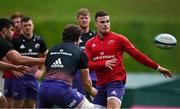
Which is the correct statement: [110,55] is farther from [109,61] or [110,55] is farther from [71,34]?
[71,34]

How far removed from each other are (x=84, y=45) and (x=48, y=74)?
11.8 feet

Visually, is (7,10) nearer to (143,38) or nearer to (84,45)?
(143,38)

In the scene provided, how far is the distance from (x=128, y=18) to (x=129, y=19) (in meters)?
1.73

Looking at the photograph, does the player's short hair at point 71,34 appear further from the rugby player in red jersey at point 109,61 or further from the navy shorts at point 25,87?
the navy shorts at point 25,87

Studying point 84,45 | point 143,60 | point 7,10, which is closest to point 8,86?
point 84,45

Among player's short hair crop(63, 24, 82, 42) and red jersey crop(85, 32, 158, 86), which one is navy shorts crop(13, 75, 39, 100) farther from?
player's short hair crop(63, 24, 82, 42)

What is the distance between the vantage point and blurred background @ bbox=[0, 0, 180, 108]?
3666 cm

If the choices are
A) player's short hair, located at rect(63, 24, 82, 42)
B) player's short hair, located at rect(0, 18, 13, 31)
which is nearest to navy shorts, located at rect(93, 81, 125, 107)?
player's short hair, located at rect(63, 24, 82, 42)

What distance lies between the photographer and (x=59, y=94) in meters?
13.2

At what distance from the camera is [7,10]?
44531 mm

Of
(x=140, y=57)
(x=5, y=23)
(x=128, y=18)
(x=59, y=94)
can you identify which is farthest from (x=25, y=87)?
(x=128, y=18)

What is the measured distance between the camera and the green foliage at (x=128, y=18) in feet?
121

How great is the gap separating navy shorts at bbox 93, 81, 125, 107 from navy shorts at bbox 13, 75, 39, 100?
257 centimetres

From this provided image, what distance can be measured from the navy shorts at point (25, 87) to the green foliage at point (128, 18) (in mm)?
18523
